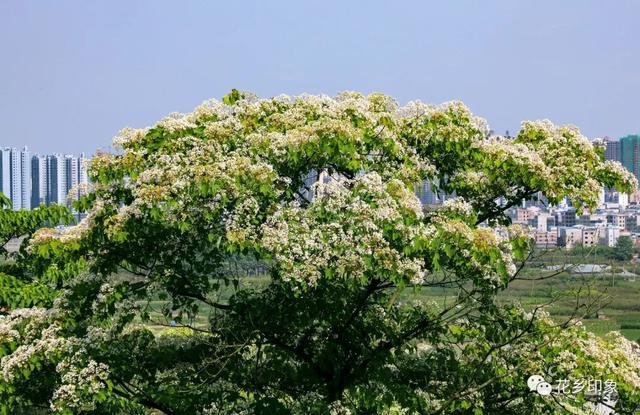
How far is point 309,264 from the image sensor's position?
24.5ft

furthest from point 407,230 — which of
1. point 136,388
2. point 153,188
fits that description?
point 136,388

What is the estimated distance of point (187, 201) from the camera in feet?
26.1

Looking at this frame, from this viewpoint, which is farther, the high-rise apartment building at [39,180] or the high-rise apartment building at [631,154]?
the high-rise apartment building at [631,154]

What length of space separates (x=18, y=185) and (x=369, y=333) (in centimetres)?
16710

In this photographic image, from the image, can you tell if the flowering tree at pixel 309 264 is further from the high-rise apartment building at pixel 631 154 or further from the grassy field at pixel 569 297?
the high-rise apartment building at pixel 631 154

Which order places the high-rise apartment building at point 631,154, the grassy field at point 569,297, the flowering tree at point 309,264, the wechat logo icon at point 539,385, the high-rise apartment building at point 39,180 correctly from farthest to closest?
1. the high-rise apartment building at point 631,154
2. the high-rise apartment building at point 39,180
3. the wechat logo icon at point 539,385
4. the grassy field at point 569,297
5. the flowering tree at point 309,264

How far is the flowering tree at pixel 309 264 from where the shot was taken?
7.77m

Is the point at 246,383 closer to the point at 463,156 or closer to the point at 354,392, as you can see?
the point at 354,392

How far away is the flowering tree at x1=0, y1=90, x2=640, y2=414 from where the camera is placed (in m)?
7.77

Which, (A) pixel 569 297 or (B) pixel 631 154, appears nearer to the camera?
(A) pixel 569 297

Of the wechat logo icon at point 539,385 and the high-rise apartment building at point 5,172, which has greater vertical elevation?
the high-rise apartment building at point 5,172

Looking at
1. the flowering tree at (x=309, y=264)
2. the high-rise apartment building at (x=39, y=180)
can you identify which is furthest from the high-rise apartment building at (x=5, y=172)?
the flowering tree at (x=309, y=264)

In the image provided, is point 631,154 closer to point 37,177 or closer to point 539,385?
point 37,177

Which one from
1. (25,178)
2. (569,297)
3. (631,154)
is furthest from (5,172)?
(569,297)
